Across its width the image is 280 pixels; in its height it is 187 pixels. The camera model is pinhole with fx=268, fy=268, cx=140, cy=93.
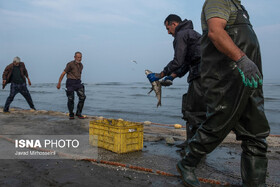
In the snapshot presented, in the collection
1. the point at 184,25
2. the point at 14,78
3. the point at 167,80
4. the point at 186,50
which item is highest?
the point at 184,25

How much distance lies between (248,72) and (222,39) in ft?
1.26

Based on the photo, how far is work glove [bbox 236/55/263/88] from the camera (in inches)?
93.0

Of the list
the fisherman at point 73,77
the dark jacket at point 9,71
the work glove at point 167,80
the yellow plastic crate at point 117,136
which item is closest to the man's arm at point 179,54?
the work glove at point 167,80

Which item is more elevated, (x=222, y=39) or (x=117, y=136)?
(x=222, y=39)

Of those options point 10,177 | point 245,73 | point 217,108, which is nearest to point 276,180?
point 217,108

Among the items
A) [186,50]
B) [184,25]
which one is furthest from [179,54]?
[184,25]

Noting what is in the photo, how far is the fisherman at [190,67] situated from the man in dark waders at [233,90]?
1277 millimetres

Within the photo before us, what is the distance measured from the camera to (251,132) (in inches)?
104

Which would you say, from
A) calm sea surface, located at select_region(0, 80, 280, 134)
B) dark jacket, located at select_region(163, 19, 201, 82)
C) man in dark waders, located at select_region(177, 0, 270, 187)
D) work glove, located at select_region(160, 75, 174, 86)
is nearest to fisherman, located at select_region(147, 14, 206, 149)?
dark jacket, located at select_region(163, 19, 201, 82)

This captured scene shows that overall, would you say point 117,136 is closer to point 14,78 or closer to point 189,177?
point 189,177

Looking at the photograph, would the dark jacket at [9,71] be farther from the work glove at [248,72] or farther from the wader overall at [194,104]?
the work glove at [248,72]

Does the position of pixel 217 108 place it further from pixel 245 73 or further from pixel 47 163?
pixel 47 163

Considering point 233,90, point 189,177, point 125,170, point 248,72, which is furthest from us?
point 125,170

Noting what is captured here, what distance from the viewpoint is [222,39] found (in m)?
2.47
